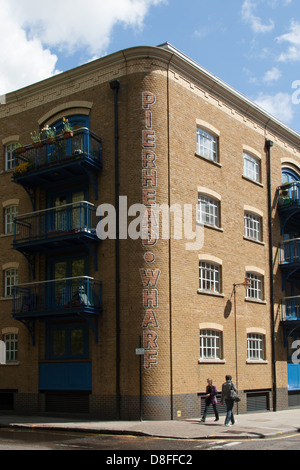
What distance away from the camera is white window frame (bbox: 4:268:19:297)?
24477 millimetres

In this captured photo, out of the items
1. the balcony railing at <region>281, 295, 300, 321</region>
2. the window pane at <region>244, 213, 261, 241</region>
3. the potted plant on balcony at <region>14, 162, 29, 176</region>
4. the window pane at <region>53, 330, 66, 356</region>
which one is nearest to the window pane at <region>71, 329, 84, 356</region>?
the window pane at <region>53, 330, 66, 356</region>

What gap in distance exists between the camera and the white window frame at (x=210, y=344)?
22.6 m

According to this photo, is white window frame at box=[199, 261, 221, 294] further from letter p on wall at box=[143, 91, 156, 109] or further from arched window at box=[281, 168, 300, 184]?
arched window at box=[281, 168, 300, 184]

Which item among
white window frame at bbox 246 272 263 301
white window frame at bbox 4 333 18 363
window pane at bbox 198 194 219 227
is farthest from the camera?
white window frame at bbox 246 272 263 301

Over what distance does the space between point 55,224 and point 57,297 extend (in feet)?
9.55

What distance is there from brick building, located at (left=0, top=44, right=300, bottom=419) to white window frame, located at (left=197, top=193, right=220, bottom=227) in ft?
0.26

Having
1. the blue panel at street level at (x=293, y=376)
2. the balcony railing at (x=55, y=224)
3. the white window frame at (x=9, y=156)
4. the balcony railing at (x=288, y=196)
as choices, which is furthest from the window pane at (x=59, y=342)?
the balcony railing at (x=288, y=196)

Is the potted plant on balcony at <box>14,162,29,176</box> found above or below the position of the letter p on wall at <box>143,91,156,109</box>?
below

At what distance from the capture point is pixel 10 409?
932 inches

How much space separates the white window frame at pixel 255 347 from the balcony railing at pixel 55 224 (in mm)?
8743

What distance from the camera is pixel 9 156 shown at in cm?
2612

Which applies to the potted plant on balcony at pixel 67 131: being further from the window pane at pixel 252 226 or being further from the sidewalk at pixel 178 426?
the sidewalk at pixel 178 426

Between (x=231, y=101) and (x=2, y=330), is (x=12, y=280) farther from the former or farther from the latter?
(x=231, y=101)

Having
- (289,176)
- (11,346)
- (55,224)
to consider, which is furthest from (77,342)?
(289,176)
